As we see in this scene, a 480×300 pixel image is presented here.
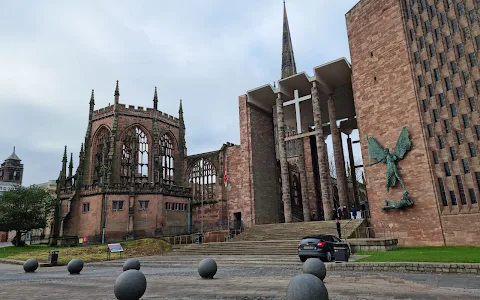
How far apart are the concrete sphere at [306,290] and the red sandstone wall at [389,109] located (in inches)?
798

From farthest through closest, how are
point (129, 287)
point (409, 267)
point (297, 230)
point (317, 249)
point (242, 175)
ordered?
1. point (242, 175)
2. point (297, 230)
3. point (317, 249)
4. point (409, 267)
5. point (129, 287)

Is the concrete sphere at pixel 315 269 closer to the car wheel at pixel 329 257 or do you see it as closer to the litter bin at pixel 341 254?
the litter bin at pixel 341 254

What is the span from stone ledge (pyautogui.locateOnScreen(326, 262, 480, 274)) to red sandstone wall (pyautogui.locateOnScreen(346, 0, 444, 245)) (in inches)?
457

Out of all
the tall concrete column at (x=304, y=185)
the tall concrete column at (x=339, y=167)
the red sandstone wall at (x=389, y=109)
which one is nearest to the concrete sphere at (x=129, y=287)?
the red sandstone wall at (x=389, y=109)

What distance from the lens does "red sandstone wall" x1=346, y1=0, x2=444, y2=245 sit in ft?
71.3

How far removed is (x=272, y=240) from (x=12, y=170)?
108183 mm

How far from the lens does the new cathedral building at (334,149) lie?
21.0 meters

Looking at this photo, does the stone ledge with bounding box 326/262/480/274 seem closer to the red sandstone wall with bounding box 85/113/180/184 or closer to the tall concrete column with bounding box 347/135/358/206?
the tall concrete column with bounding box 347/135/358/206

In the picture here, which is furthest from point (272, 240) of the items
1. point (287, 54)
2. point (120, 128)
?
point (287, 54)

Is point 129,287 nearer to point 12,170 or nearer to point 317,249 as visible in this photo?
point 317,249

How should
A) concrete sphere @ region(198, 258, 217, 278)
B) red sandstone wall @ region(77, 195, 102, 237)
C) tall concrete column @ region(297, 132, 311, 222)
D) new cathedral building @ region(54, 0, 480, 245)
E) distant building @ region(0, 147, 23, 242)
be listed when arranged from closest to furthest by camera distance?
concrete sphere @ region(198, 258, 217, 278) < new cathedral building @ region(54, 0, 480, 245) < tall concrete column @ region(297, 132, 311, 222) < red sandstone wall @ region(77, 195, 102, 237) < distant building @ region(0, 147, 23, 242)

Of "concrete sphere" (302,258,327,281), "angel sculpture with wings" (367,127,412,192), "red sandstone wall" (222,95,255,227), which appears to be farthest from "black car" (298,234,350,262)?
"red sandstone wall" (222,95,255,227)

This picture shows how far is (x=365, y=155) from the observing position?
2597cm

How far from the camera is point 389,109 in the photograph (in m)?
24.5
